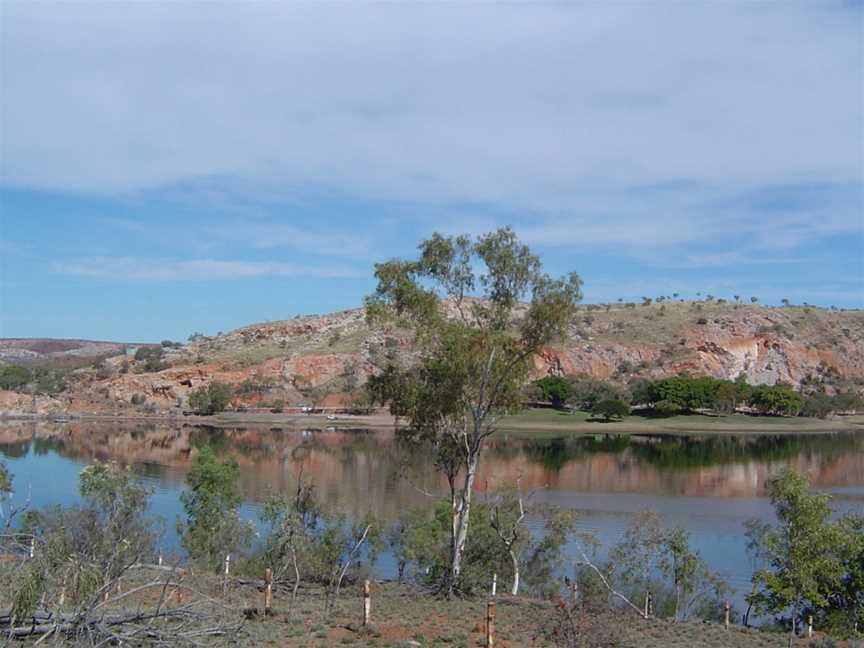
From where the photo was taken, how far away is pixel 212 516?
2900cm

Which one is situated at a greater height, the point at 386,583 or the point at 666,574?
the point at 666,574

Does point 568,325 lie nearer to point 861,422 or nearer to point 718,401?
point 718,401

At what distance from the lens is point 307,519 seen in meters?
29.2

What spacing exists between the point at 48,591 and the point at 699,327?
130 metres

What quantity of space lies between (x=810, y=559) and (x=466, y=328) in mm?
9591

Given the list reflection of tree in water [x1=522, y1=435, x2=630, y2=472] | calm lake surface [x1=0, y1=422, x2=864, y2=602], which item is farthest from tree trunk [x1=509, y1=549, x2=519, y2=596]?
reflection of tree in water [x1=522, y1=435, x2=630, y2=472]

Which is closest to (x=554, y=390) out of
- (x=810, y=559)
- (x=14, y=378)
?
(x=14, y=378)

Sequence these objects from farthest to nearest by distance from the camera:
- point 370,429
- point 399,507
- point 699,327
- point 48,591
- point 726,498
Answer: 1. point 699,327
2. point 370,429
3. point 726,498
4. point 399,507
5. point 48,591

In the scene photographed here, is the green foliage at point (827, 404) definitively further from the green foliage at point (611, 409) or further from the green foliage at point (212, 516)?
the green foliage at point (212, 516)

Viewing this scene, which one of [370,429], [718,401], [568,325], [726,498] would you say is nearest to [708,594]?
[568,325]

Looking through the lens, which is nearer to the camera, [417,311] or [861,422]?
[417,311]

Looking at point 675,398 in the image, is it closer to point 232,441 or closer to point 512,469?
point 512,469

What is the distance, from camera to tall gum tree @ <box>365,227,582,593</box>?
2197cm

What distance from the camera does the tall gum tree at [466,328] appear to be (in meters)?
22.0
